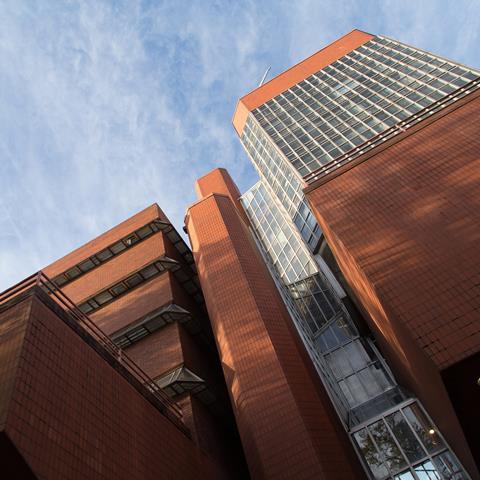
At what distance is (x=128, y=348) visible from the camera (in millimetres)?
22578

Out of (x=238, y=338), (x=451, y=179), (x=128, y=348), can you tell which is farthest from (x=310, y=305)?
(x=451, y=179)

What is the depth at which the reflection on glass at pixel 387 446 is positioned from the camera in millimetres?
14906

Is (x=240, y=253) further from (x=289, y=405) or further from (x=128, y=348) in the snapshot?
(x=289, y=405)

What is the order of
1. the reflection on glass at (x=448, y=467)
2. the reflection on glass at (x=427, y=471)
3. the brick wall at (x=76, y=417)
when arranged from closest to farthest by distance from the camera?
the brick wall at (x=76, y=417) → the reflection on glass at (x=448, y=467) → the reflection on glass at (x=427, y=471)

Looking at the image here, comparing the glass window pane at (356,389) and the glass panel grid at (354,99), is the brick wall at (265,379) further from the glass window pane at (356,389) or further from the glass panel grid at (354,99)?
the glass panel grid at (354,99)

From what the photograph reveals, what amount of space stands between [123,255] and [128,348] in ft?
26.4

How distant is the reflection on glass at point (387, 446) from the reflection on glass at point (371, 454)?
0.20 m

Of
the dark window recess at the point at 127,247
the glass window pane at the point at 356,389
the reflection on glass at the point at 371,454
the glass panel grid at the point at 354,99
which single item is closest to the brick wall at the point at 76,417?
the reflection on glass at the point at 371,454

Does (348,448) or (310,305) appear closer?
(348,448)

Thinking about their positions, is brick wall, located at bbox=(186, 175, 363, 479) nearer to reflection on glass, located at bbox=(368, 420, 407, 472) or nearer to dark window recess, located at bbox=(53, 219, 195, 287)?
reflection on glass, located at bbox=(368, 420, 407, 472)

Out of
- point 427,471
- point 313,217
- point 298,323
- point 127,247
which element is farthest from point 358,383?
point 127,247

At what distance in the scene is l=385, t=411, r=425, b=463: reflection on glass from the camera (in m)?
14.8

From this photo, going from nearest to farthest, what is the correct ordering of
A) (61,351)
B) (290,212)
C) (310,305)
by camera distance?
1. (61,351)
2. (310,305)
3. (290,212)

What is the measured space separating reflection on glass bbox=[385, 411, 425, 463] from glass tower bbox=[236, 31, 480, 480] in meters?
0.03
